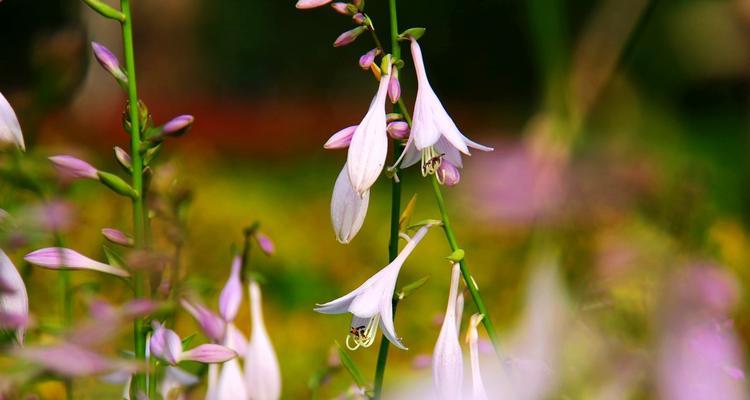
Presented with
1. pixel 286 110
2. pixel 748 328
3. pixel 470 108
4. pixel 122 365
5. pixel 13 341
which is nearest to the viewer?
pixel 122 365

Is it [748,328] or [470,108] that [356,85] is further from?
[748,328]

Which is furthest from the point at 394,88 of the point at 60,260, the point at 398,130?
the point at 60,260

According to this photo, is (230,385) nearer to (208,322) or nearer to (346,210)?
(208,322)

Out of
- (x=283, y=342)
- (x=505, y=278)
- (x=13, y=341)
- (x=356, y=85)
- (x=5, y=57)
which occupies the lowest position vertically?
(x=356, y=85)

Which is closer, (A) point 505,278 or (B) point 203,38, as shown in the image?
(A) point 505,278

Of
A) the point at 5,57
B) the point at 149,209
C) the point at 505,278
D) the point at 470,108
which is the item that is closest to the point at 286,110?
the point at 470,108

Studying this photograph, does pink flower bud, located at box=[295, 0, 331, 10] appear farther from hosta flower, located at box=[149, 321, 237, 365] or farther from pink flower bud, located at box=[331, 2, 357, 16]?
hosta flower, located at box=[149, 321, 237, 365]

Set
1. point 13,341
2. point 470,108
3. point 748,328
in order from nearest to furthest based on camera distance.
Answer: point 13,341 < point 748,328 < point 470,108

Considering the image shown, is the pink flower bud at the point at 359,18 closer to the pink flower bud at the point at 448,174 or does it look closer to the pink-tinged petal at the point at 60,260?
the pink flower bud at the point at 448,174
